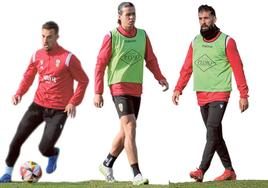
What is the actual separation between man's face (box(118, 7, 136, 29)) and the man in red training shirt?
47.9 inches

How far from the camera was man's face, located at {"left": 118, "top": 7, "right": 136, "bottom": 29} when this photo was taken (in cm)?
1023

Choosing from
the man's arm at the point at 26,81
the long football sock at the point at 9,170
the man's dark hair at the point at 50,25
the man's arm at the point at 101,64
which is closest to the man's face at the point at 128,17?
the man's arm at the point at 101,64

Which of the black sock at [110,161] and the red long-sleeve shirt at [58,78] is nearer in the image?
the black sock at [110,161]

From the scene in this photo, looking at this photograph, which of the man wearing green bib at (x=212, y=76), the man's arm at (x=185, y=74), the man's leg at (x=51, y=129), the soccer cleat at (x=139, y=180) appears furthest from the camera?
the man's leg at (x=51, y=129)

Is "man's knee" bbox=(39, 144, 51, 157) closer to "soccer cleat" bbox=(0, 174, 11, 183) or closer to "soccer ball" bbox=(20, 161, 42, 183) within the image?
"soccer ball" bbox=(20, 161, 42, 183)

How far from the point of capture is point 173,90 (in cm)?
1102

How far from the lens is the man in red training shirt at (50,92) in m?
11.0

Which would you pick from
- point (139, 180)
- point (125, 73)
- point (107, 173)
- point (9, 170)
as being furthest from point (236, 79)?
point (9, 170)

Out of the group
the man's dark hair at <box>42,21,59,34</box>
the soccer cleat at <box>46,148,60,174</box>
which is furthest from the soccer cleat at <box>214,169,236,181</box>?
the man's dark hair at <box>42,21,59,34</box>

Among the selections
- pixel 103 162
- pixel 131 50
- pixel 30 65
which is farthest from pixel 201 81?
pixel 30 65

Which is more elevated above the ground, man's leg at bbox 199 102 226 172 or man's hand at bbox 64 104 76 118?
man's hand at bbox 64 104 76 118

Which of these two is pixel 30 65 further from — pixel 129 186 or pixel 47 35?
pixel 129 186

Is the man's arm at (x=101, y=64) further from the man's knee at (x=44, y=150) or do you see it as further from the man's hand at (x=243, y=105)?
the man's hand at (x=243, y=105)

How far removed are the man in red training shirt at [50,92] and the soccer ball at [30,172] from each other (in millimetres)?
254
